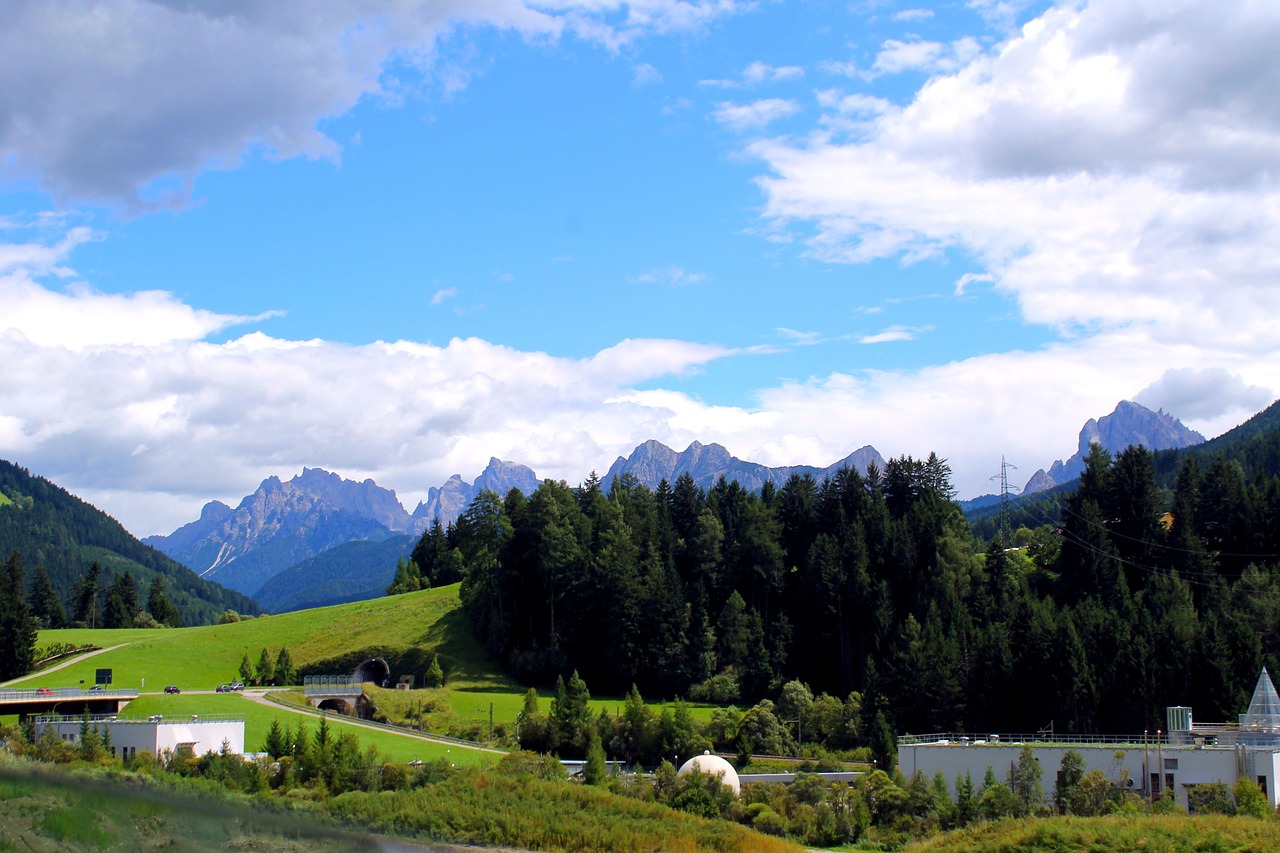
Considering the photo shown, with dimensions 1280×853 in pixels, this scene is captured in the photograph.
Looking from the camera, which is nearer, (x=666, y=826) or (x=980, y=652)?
(x=666, y=826)

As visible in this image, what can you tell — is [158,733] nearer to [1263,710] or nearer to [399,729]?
[399,729]

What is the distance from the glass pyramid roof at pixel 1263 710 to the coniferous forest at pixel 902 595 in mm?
8877

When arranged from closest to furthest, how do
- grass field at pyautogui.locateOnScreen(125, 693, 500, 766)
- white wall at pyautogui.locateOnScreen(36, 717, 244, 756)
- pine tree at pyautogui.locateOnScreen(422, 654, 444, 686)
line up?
white wall at pyautogui.locateOnScreen(36, 717, 244, 756)
grass field at pyautogui.locateOnScreen(125, 693, 500, 766)
pine tree at pyautogui.locateOnScreen(422, 654, 444, 686)

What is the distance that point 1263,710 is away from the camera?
50.9m

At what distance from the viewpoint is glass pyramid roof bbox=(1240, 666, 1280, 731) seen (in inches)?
1965

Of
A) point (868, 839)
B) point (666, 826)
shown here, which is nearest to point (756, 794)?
point (868, 839)

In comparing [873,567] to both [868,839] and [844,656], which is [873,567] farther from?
[868,839]

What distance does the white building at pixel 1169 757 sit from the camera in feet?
148

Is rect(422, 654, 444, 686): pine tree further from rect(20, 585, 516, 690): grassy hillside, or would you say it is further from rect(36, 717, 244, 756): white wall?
rect(36, 717, 244, 756): white wall

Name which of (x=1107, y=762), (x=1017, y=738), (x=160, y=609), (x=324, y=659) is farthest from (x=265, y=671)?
(x=1107, y=762)

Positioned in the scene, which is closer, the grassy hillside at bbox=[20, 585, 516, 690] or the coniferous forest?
the coniferous forest

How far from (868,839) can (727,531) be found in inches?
2178

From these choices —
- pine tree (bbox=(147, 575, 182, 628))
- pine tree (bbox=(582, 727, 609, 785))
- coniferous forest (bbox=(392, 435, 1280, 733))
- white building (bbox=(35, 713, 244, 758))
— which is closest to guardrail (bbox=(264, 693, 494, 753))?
white building (bbox=(35, 713, 244, 758))

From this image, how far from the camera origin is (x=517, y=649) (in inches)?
3568
